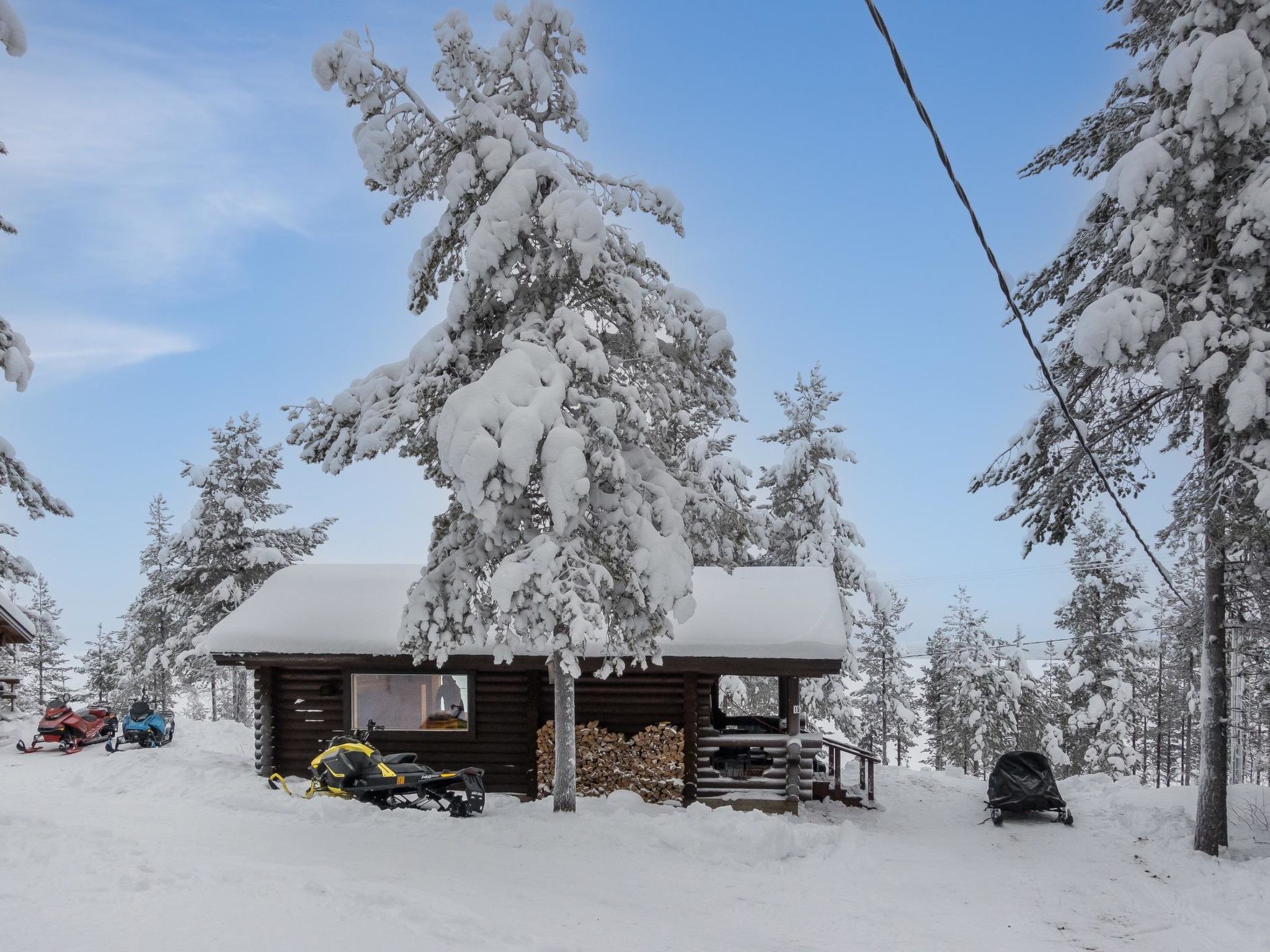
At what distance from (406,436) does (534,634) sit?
3.42m

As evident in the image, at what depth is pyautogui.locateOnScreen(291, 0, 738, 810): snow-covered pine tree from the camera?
1029 centimetres

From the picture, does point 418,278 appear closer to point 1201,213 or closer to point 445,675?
point 445,675

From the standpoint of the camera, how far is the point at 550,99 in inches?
483

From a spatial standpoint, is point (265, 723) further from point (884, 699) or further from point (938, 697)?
point (938, 697)

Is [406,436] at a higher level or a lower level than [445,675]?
higher

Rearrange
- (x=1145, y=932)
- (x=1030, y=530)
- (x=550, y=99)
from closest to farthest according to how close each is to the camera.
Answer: (x=1145, y=932) < (x=550, y=99) < (x=1030, y=530)

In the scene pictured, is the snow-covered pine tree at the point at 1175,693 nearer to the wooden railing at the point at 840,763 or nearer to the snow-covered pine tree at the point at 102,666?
the wooden railing at the point at 840,763

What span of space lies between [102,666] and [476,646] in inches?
1425

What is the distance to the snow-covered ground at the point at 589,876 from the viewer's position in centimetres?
639

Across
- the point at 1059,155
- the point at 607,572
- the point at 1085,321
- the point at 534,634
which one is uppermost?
the point at 1059,155

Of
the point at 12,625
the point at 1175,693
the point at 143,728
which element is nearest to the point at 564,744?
the point at 143,728

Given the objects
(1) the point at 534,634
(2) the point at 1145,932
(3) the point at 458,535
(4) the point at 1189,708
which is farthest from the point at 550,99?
(4) the point at 1189,708

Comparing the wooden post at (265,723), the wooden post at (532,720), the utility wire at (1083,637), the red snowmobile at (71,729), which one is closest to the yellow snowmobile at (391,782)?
the wooden post at (532,720)

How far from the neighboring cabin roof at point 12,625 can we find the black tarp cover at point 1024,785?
20616 mm
